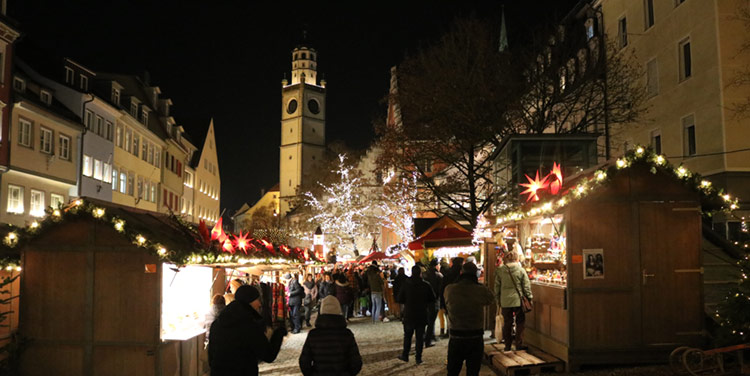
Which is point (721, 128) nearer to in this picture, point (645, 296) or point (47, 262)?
point (645, 296)

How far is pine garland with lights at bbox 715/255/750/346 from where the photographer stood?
404 inches

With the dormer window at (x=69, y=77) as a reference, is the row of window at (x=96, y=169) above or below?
below

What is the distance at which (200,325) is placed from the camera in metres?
13.0

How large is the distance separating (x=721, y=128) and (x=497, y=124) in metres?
7.75

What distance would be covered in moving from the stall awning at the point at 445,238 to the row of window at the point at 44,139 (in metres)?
17.9

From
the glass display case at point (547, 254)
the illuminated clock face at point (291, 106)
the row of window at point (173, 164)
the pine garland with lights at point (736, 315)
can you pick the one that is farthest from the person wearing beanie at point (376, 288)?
the illuminated clock face at point (291, 106)

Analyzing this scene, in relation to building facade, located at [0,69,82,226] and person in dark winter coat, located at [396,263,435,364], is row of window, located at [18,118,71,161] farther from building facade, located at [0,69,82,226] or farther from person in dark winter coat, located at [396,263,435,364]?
person in dark winter coat, located at [396,263,435,364]

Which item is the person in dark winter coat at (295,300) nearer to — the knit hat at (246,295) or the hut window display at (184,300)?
the hut window display at (184,300)

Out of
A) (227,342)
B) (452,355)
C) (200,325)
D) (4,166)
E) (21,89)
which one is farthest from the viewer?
(21,89)

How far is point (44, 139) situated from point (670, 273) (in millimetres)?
27725

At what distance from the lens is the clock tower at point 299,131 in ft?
355

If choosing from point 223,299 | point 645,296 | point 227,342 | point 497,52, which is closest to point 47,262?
point 223,299

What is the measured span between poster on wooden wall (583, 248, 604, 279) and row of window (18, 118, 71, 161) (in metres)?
24.9

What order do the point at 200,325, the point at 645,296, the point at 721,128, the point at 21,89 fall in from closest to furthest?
the point at 645,296 → the point at 200,325 → the point at 721,128 → the point at 21,89
